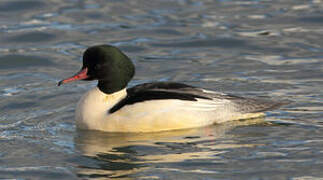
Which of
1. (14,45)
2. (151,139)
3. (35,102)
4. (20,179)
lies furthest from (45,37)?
(20,179)

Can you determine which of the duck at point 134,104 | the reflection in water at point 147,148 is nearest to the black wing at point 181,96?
the duck at point 134,104

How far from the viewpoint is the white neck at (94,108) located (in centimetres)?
1119

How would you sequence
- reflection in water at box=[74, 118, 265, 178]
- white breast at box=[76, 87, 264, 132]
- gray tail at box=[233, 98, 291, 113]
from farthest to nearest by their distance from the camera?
gray tail at box=[233, 98, 291, 113] → white breast at box=[76, 87, 264, 132] → reflection in water at box=[74, 118, 265, 178]

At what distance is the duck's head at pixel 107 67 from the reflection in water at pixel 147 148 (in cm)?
73

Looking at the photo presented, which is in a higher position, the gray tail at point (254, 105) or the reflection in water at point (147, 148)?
the gray tail at point (254, 105)

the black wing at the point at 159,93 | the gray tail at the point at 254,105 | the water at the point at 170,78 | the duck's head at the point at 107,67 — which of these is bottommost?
the water at the point at 170,78

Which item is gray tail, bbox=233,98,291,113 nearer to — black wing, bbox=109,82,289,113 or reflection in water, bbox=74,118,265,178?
black wing, bbox=109,82,289,113

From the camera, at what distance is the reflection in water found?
9672 mm

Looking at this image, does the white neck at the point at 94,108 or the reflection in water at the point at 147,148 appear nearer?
the reflection in water at the point at 147,148

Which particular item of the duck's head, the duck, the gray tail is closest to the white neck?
the duck

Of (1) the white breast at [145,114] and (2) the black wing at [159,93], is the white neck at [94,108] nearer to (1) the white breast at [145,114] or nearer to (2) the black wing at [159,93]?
(1) the white breast at [145,114]

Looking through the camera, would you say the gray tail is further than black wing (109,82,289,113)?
Yes

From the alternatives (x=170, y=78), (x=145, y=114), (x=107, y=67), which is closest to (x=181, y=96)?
(x=145, y=114)

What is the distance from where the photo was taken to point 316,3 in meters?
18.9
